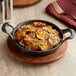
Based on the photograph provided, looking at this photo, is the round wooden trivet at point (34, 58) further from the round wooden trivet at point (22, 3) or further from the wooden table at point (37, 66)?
the round wooden trivet at point (22, 3)

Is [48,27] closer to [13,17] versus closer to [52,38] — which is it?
[52,38]

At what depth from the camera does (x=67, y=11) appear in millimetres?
1221

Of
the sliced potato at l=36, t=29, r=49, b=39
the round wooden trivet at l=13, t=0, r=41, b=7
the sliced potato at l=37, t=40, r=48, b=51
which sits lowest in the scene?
the sliced potato at l=37, t=40, r=48, b=51

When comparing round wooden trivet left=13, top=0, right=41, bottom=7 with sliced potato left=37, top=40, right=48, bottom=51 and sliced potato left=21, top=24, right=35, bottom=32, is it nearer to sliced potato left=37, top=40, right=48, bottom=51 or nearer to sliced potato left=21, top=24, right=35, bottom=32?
sliced potato left=21, top=24, right=35, bottom=32

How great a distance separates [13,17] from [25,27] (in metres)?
0.26

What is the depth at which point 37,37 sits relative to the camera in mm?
892

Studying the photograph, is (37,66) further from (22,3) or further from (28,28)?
(22,3)

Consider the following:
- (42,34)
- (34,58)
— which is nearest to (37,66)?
(34,58)

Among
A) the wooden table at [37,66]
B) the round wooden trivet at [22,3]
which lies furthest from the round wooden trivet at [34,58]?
the round wooden trivet at [22,3]

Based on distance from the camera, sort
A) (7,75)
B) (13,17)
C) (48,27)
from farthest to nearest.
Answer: (13,17)
(48,27)
(7,75)

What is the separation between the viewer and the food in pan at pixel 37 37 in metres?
0.87

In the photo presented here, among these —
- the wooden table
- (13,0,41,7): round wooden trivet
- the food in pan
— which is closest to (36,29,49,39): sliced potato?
the food in pan

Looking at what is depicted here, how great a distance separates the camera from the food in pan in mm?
869

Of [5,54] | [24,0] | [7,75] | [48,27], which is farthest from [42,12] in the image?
[7,75]
